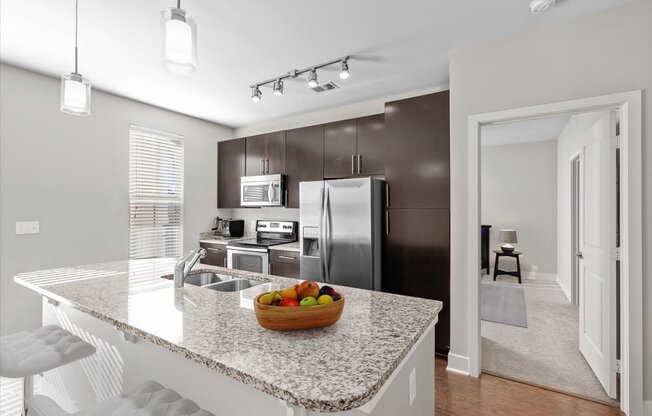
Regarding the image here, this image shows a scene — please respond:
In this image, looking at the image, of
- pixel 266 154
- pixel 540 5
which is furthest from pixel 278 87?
pixel 540 5

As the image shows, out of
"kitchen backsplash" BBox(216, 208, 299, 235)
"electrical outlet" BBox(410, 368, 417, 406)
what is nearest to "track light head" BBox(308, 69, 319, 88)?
"kitchen backsplash" BBox(216, 208, 299, 235)

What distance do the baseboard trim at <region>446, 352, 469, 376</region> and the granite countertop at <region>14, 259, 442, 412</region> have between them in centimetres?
142

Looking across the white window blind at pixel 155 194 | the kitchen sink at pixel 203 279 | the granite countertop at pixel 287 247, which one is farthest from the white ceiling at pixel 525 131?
the white window blind at pixel 155 194

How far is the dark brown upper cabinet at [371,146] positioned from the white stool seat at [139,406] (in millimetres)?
2733

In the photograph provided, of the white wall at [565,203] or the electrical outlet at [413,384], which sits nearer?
the electrical outlet at [413,384]

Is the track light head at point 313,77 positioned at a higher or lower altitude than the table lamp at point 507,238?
higher

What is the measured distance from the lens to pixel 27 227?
2881mm

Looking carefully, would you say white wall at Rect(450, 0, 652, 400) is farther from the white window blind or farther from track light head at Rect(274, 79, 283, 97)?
the white window blind

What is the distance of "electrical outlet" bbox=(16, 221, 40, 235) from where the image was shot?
9.30ft

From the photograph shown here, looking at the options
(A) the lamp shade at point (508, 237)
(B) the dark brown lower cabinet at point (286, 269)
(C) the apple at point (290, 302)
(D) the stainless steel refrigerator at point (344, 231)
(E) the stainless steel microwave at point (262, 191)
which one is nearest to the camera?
(C) the apple at point (290, 302)

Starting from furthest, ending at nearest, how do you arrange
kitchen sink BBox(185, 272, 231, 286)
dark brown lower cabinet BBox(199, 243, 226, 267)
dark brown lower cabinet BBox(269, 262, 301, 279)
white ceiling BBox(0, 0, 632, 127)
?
dark brown lower cabinet BBox(199, 243, 226, 267) → dark brown lower cabinet BBox(269, 262, 301, 279) → kitchen sink BBox(185, 272, 231, 286) → white ceiling BBox(0, 0, 632, 127)

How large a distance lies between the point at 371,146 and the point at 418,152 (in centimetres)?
68

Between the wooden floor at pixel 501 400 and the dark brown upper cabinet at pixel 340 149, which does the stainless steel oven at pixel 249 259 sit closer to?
the dark brown upper cabinet at pixel 340 149

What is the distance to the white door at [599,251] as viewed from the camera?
2105 mm
